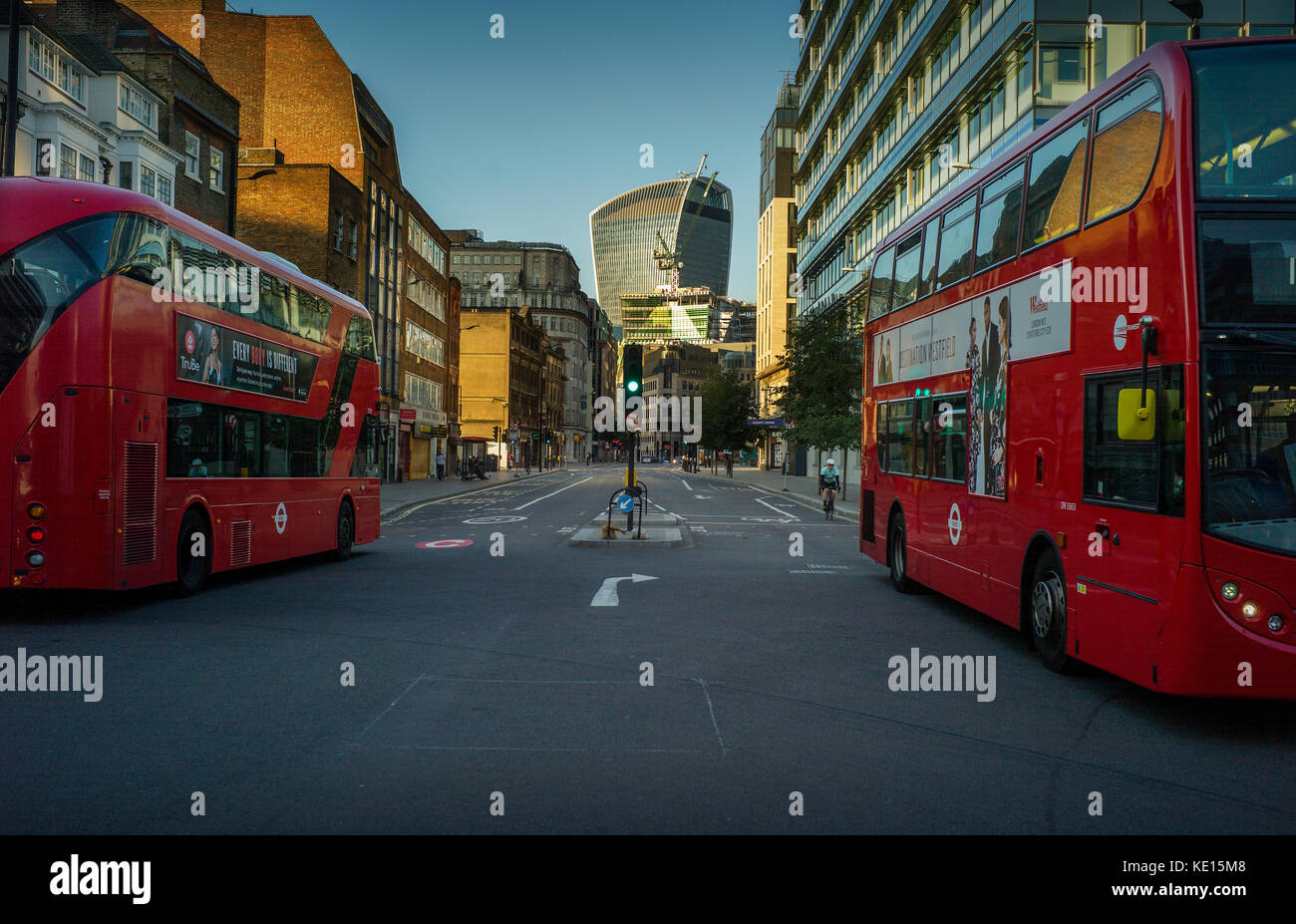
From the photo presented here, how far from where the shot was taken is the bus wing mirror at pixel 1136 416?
21.7 feet

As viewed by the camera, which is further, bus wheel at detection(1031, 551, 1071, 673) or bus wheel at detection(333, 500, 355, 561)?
bus wheel at detection(333, 500, 355, 561)

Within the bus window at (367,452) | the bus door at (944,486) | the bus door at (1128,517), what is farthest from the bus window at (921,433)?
the bus window at (367,452)

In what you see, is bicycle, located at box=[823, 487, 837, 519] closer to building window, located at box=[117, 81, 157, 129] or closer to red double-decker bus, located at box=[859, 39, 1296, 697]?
red double-decker bus, located at box=[859, 39, 1296, 697]

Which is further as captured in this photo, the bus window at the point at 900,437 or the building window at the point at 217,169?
the building window at the point at 217,169

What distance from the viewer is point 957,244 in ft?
37.6

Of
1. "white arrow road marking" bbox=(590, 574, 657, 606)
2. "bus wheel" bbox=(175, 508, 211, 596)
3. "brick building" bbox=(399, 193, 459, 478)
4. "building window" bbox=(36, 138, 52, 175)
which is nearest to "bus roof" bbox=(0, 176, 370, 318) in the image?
"bus wheel" bbox=(175, 508, 211, 596)

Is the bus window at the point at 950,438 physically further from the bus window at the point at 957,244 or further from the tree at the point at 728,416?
the tree at the point at 728,416

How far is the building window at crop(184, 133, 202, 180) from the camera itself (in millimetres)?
34250

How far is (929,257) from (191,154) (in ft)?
96.8

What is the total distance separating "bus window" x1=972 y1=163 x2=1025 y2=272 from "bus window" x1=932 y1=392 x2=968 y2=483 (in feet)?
4.71

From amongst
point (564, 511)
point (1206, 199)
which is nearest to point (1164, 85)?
point (1206, 199)

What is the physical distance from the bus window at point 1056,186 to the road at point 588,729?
3.52 meters

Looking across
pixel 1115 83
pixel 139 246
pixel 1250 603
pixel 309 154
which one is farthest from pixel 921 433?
pixel 309 154
